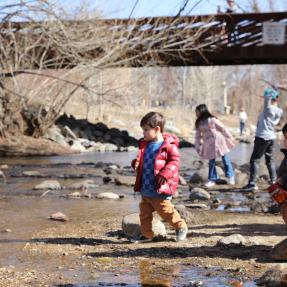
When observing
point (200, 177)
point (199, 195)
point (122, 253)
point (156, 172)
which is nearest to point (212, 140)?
point (200, 177)

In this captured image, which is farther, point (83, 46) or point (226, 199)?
point (83, 46)

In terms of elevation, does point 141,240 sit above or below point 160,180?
below

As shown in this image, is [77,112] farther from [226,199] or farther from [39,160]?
[226,199]

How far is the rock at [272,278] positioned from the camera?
487 centimetres

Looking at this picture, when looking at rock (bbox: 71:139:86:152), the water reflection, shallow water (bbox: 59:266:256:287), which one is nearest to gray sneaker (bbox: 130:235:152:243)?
the water reflection

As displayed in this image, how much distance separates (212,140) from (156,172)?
6.07m

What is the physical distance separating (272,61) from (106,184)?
18.5 metres

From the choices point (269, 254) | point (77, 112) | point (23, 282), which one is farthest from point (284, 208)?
point (77, 112)

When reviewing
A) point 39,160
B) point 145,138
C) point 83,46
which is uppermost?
point 83,46

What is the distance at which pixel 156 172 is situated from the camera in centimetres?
646

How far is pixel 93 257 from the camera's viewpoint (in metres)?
5.95

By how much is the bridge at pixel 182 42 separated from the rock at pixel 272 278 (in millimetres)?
17202

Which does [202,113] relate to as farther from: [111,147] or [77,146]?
[111,147]

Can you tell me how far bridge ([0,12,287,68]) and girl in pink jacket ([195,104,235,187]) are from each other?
9.99 metres
